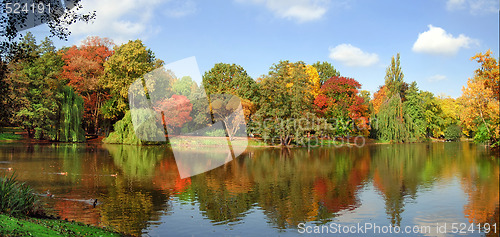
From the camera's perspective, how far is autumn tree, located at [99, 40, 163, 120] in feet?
155

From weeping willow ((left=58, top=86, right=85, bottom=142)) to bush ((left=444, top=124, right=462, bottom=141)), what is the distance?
63171mm

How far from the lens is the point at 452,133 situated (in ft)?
227

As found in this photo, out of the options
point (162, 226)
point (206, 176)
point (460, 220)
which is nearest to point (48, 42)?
point (206, 176)

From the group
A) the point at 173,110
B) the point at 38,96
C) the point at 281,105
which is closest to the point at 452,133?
the point at 281,105

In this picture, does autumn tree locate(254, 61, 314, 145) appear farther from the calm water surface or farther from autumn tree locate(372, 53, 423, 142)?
the calm water surface

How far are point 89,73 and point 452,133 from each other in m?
63.8

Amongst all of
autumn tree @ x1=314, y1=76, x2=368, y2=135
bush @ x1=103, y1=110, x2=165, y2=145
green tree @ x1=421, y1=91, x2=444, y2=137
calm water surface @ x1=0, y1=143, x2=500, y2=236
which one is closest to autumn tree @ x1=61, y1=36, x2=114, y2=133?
bush @ x1=103, y1=110, x2=165, y2=145

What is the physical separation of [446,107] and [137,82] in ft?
190

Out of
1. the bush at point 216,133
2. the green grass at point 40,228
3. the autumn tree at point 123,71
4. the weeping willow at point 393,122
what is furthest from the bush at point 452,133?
the green grass at point 40,228

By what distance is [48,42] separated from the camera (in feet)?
181

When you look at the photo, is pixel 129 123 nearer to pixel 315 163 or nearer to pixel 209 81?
pixel 209 81

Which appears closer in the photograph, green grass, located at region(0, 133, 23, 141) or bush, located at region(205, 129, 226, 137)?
green grass, located at region(0, 133, 23, 141)

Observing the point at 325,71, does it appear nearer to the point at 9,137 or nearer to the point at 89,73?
the point at 89,73

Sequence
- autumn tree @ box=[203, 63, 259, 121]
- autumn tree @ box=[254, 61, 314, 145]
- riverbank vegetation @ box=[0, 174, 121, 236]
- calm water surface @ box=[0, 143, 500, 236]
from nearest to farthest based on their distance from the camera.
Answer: riverbank vegetation @ box=[0, 174, 121, 236] < calm water surface @ box=[0, 143, 500, 236] < autumn tree @ box=[254, 61, 314, 145] < autumn tree @ box=[203, 63, 259, 121]
